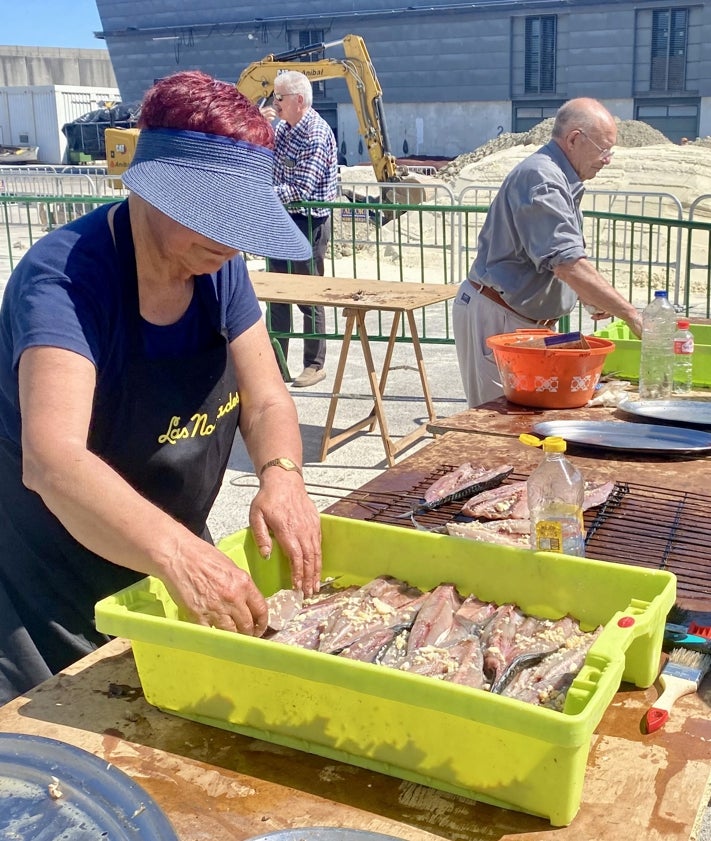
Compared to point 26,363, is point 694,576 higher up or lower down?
lower down

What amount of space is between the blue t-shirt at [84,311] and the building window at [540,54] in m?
41.3

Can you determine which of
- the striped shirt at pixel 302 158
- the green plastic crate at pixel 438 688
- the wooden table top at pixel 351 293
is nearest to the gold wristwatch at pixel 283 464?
the green plastic crate at pixel 438 688

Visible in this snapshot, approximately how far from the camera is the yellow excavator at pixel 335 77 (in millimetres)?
16156

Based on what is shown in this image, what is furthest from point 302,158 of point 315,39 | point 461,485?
point 315,39

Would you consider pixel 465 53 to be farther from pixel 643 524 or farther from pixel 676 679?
pixel 676 679

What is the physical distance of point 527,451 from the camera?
336 centimetres

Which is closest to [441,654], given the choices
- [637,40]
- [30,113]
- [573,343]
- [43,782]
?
[43,782]

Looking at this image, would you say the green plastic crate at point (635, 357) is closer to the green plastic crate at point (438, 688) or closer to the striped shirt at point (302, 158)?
the green plastic crate at point (438, 688)

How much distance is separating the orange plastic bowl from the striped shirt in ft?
18.9

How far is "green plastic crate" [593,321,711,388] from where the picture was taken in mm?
4324

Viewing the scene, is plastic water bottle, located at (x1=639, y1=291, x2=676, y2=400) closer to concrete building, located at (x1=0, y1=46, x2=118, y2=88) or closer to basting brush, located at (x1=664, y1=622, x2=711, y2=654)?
basting brush, located at (x1=664, y1=622, x2=711, y2=654)

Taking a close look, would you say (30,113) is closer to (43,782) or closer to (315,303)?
(315,303)

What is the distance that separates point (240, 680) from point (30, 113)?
49370mm

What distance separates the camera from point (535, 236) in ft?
15.1
